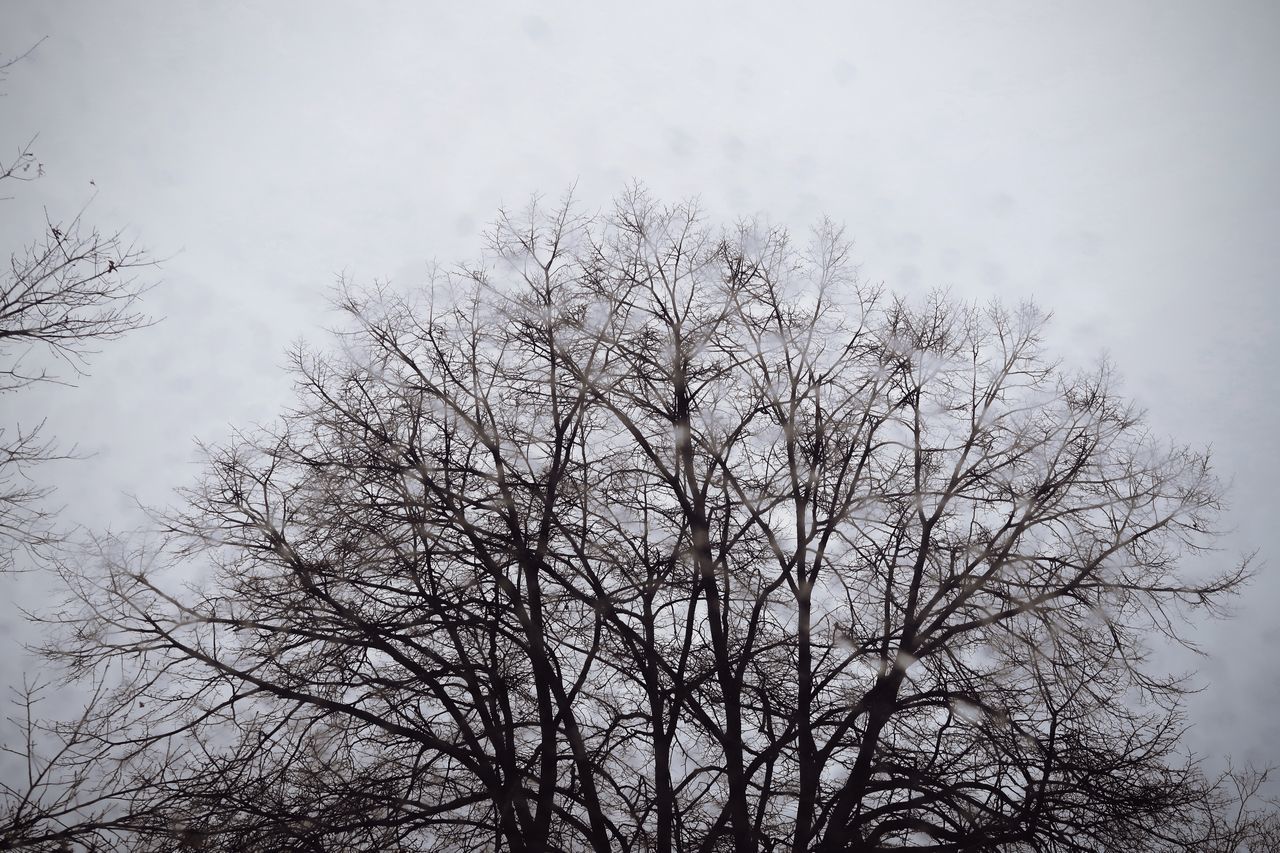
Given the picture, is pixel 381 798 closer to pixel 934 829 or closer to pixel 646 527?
pixel 646 527

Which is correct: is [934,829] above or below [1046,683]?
below

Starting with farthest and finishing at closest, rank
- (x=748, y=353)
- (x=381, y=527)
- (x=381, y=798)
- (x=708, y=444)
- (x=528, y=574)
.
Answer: (x=748, y=353) < (x=708, y=444) < (x=528, y=574) < (x=381, y=527) < (x=381, y=798)

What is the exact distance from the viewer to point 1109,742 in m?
9.48

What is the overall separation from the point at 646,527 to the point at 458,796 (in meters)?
4.07

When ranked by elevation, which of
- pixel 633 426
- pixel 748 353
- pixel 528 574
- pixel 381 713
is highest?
pixel 748 353

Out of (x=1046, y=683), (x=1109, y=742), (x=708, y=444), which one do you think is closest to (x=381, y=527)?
(x=708, y=444)

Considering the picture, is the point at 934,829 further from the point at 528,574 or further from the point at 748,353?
the point at 748,353

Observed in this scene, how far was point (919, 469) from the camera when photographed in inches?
428

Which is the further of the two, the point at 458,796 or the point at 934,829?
the point at 458,796

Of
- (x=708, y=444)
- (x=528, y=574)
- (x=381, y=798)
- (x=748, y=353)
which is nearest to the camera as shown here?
(x=381, y=798)

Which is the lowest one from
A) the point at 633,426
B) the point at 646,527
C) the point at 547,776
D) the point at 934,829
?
the point at 934,829

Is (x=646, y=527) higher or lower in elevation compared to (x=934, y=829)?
higher

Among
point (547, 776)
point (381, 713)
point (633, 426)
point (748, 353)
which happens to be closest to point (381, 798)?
point (381, 713)

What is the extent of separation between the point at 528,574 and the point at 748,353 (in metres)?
4.42
